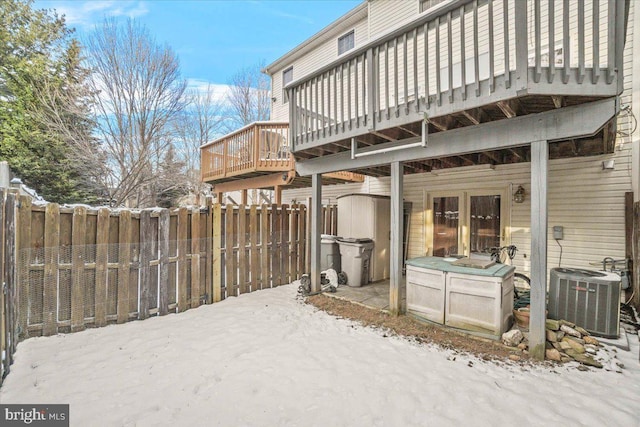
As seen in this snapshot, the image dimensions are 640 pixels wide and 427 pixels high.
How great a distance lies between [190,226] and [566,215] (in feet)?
20.7

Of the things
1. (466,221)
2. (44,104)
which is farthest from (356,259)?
(44,104)

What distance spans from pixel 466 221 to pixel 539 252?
3.16 metres

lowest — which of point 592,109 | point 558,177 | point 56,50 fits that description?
point 558,177

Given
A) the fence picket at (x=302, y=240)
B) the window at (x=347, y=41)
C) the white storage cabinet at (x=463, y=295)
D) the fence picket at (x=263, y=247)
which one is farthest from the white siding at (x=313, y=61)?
the white storage cabinet at (x=463, y=295)

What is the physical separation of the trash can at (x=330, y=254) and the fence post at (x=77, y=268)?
387cm

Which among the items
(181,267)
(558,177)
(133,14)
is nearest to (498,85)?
(558,177)

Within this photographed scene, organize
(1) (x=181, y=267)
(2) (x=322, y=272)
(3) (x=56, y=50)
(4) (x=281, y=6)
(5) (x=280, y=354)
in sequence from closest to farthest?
(5) (x=280, y=354) → (1) (x=181, y=267) → (2) (x=322, y=272) → (3) (x=56, y=50) → (4) (x=281, y=6)

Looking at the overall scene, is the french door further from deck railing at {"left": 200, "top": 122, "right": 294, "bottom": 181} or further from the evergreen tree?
the evergreen tree

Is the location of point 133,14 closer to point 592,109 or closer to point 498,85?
point 498,85

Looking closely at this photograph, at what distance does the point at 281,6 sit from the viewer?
47.8ft

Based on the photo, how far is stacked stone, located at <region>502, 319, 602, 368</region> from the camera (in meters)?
2.92

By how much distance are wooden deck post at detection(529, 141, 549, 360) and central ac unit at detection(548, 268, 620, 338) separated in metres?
0.89

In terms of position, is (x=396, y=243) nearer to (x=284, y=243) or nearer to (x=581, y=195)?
(x=284, y=243)
